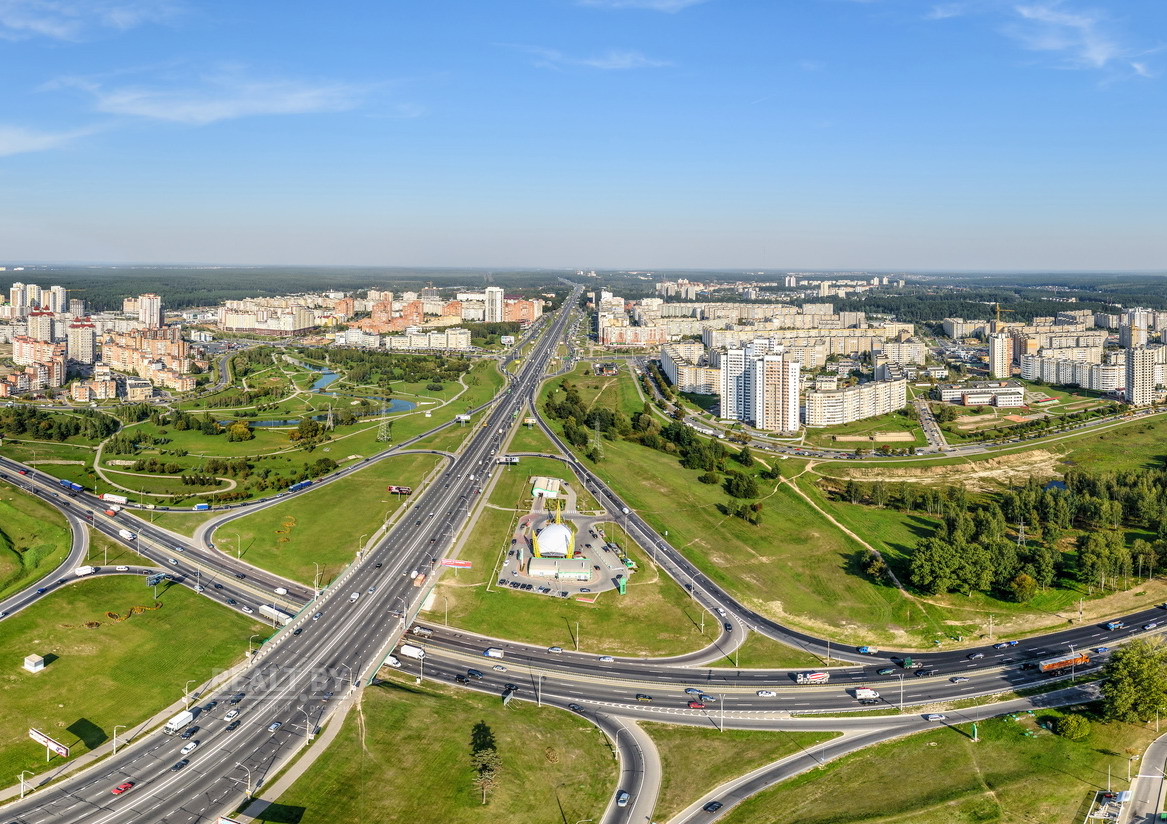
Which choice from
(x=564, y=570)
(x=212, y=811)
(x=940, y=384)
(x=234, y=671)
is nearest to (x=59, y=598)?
(x=234, y=671)

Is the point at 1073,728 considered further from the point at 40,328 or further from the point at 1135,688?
the point at 40,328

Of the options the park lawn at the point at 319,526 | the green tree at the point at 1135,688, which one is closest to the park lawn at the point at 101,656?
the park lawn at the point at 319,526

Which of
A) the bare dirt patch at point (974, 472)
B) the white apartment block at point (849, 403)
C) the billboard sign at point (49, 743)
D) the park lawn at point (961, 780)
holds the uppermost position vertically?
the white apartment block at point (849, 403)

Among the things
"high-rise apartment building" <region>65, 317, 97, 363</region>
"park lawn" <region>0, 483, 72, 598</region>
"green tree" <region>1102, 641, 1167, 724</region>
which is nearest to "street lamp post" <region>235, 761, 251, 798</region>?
"park lawn" <region>0, 483, 72, 598</region>

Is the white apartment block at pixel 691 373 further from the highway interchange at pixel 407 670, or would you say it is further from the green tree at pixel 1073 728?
the green tree at pixel 1073 728

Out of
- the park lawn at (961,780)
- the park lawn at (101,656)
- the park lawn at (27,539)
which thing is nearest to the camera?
the park lawn at (961,780)

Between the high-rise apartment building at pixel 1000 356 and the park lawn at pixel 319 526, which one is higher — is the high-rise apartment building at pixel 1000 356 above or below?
above
